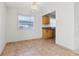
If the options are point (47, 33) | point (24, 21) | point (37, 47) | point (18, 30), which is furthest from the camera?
point (47, 33)

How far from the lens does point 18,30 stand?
122 cm

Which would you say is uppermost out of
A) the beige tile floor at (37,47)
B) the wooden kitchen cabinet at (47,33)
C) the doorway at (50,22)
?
the doorway at (50,22)

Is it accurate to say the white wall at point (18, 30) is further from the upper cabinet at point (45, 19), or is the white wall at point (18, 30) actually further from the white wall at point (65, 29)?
the white wall at point (65, 29)

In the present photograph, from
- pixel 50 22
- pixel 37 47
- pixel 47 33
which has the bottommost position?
pixel 37 47

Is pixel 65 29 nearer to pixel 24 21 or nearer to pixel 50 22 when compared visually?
pixel 50 22

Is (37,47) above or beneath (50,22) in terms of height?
beneath

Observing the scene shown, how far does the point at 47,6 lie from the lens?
1.19 m

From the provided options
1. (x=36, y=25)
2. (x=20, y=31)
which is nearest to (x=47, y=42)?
(x=36, y=25)

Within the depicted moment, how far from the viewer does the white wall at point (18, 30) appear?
1.14m

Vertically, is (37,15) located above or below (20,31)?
above

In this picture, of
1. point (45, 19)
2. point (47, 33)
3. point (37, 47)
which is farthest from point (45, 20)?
point (37, 47)

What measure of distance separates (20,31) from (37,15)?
0.29 metres

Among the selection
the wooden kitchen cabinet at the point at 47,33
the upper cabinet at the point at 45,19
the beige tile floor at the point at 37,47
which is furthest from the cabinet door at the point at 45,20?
the beige tile floor at the point at 37,47

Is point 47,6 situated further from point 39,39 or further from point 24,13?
point 39,39
